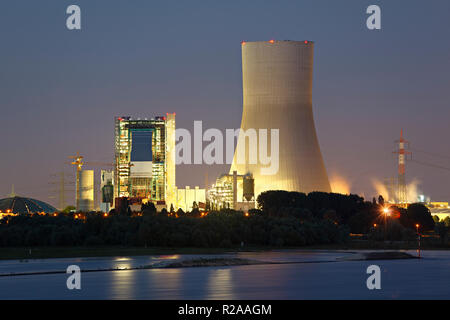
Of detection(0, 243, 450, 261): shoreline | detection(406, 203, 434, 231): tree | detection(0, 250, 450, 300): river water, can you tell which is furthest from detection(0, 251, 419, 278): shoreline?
detection(406, 203, 434, 231): tree

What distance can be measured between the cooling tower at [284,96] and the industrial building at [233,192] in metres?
10.1

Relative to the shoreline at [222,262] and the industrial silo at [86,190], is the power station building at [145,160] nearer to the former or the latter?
the industrial silo at [86,190]

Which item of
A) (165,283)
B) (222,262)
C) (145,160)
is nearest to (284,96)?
(145,160)

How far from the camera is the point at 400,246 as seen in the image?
2891 inches

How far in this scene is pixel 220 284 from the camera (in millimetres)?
37656

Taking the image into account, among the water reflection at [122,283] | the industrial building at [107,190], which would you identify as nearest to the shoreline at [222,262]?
the water reflection at [122,283]

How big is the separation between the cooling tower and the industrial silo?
2679 inches

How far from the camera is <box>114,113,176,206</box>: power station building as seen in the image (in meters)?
128

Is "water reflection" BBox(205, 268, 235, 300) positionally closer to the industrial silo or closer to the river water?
the river water

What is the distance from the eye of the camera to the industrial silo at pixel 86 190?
571 feet
